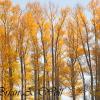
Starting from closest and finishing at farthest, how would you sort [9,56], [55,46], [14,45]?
[9,56] → [14,45] → [55,46]

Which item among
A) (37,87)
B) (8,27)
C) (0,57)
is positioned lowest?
(37,87)

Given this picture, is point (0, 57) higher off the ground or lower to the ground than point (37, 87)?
higher

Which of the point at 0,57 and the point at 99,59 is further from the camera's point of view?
the point at 99,59

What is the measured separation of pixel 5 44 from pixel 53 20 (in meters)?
4.73

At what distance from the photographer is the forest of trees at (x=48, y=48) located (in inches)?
1129

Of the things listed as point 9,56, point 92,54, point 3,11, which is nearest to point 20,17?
point 3,11

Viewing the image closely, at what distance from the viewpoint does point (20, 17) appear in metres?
30.0

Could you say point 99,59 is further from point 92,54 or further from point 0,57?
point 0,57

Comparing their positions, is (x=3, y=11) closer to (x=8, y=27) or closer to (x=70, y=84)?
(x=8, y=27)

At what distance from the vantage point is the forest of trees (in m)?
28.7

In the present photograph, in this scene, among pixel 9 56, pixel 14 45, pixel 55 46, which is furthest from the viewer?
pixel 55 46

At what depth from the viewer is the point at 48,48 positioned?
3222 cm

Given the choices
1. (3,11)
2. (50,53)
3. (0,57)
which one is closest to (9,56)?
(0,57)

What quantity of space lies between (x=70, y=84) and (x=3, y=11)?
8.85m
